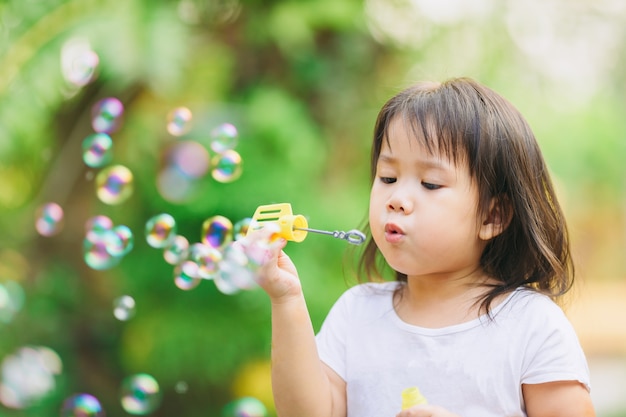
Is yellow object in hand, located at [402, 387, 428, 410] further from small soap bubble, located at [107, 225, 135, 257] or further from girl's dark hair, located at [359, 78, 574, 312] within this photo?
small soap bubble, located at [107, 225, 135, 257]

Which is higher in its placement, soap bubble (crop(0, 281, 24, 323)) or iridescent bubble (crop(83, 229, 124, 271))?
iridescent bubble (crop(83, 229, 124, 271))

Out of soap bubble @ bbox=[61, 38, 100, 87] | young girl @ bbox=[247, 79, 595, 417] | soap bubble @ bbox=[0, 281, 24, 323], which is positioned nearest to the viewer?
young girl @ bbox=[247, 79, 595, 417]

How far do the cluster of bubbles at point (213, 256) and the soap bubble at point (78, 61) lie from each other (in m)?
0.84

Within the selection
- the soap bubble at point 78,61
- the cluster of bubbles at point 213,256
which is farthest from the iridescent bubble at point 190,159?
the cluster of bubbles at point 213,256

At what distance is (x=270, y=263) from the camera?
1441mm

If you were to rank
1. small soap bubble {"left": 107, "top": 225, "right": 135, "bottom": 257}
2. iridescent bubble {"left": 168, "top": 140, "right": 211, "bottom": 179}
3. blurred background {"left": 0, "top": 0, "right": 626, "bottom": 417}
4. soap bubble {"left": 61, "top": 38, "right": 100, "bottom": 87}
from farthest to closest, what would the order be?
blurred background {"left": 0, "top": 0, "right": 626, "bottom": 417} < iridescent bubble {"left": 168, "top": 140, "right": 211, "bottom": 179} < soap bubble {"left": 61, "top": 38, "right": 100, "bottom": 87} < small soap bubble {"left": 107, "top": 225, "right": 135, "bottom": 257}

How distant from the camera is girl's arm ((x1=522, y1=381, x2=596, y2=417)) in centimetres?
138

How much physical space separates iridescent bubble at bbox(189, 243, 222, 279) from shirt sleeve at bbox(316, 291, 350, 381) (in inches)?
11.3

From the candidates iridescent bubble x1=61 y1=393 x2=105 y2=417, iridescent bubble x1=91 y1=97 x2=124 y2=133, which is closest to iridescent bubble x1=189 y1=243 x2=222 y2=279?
iridescent bubble x1=61 y1=393 x2=105 y2=417

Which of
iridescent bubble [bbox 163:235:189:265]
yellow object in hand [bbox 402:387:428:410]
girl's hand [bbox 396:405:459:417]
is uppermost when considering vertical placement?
iridescent bubble [bbox 163:235:189:265]

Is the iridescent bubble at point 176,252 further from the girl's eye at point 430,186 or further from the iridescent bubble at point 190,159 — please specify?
the iridescent bubble at point 190,159

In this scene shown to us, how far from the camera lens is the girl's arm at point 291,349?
1468 millimetres

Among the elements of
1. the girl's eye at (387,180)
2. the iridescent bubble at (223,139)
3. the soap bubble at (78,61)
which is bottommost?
the girl's eye at (387,180)

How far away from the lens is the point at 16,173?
3746mm
